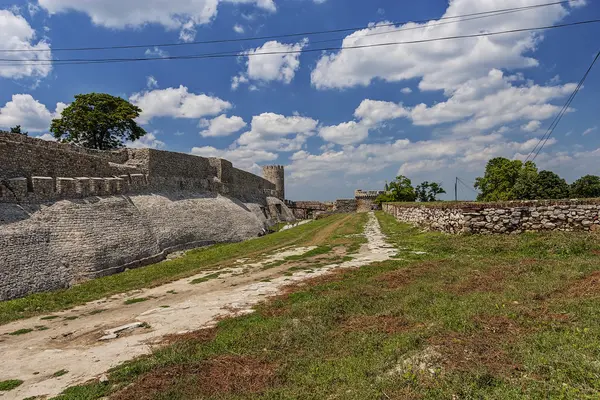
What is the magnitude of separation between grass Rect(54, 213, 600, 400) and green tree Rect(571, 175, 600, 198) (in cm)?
4298

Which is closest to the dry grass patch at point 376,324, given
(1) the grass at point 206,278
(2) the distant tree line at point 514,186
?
(1) the grass at point 206,278

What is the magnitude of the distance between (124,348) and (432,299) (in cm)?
676

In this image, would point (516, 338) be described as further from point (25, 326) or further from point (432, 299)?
point (25, 326)

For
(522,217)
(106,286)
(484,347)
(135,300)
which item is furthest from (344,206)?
(484,347)

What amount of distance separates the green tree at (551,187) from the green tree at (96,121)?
52.5 metres

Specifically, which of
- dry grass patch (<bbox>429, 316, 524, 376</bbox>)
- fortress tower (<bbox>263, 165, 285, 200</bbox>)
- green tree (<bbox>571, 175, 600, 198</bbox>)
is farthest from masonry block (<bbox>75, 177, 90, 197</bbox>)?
green tree (<bbox>571, 175, 600, 198</bbox>)

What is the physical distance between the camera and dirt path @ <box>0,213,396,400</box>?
650 centimetres

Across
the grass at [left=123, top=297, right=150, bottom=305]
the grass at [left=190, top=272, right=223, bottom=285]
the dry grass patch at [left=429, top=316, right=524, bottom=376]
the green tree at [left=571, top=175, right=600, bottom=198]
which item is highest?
the green tree at [left=571, top=175, right=600, bottom=198]

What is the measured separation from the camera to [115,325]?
9023 millimetres

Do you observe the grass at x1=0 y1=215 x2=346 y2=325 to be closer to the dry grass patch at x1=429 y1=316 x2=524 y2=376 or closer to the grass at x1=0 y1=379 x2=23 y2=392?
the grass at x1=0 y1=379 x2=23 y2=392

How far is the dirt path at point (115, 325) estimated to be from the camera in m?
6.50

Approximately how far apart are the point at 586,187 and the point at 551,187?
488 cm

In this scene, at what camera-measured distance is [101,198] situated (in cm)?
2136

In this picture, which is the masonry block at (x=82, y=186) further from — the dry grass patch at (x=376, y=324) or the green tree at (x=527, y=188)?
the green tree at (x=527, y=188)
